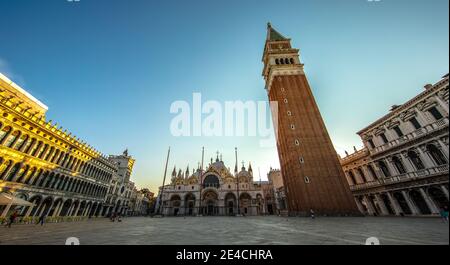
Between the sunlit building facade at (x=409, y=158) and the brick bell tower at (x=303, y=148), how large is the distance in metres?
4.49

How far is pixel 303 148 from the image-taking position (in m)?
26.3

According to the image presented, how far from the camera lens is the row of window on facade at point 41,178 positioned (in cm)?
1877

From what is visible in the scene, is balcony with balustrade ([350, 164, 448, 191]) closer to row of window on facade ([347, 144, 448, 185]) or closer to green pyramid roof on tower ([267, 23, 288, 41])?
row of window on facade ([347, 144, 448, 185])

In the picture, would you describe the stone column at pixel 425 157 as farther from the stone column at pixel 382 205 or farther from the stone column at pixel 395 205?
the stone column at pixel 382 205

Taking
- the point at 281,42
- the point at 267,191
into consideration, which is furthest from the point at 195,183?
the point at 281,42

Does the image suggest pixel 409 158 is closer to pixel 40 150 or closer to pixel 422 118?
pixel 422 118

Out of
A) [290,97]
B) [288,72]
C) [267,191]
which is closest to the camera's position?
[290,97]

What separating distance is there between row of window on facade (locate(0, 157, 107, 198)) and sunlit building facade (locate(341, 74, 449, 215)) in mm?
37117

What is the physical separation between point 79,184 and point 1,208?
10.9m

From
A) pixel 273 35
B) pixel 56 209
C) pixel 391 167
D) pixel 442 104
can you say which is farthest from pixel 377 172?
pixel 56 209

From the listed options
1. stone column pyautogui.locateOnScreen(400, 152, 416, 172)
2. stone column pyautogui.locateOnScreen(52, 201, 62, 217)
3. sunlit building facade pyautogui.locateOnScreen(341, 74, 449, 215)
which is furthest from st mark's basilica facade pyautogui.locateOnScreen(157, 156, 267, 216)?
stone column pyautogui.locateOnScreen(400, 152, 416, 172)
